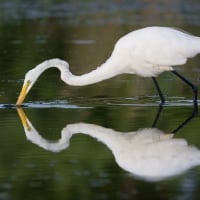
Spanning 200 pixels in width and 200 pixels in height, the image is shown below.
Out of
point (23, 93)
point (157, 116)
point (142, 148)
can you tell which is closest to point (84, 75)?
point (23, 93)

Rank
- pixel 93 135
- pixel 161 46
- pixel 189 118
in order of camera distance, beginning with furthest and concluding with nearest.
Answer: pixel 161 46, pixel 189 118, pixel 93 135

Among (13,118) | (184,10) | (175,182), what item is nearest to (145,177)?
(175,182)

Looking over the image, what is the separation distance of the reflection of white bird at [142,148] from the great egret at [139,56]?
1075 mm

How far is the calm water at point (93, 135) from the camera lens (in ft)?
28.7

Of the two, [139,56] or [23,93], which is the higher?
[139,56]

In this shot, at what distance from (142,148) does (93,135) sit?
108 cm

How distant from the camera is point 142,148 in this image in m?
10.4

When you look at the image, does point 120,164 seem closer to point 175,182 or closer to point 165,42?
point 175,182

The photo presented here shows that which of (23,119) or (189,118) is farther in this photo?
(23,119)

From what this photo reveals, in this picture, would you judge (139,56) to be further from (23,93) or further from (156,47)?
(23,93)

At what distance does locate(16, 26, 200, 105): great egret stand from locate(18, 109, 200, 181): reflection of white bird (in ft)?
3.53

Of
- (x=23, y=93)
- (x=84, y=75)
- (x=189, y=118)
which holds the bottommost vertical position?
(x=23, y=93)

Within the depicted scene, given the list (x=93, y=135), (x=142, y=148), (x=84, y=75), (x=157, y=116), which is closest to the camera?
(x=142, y=148)

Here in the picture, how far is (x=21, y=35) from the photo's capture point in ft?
82.7
